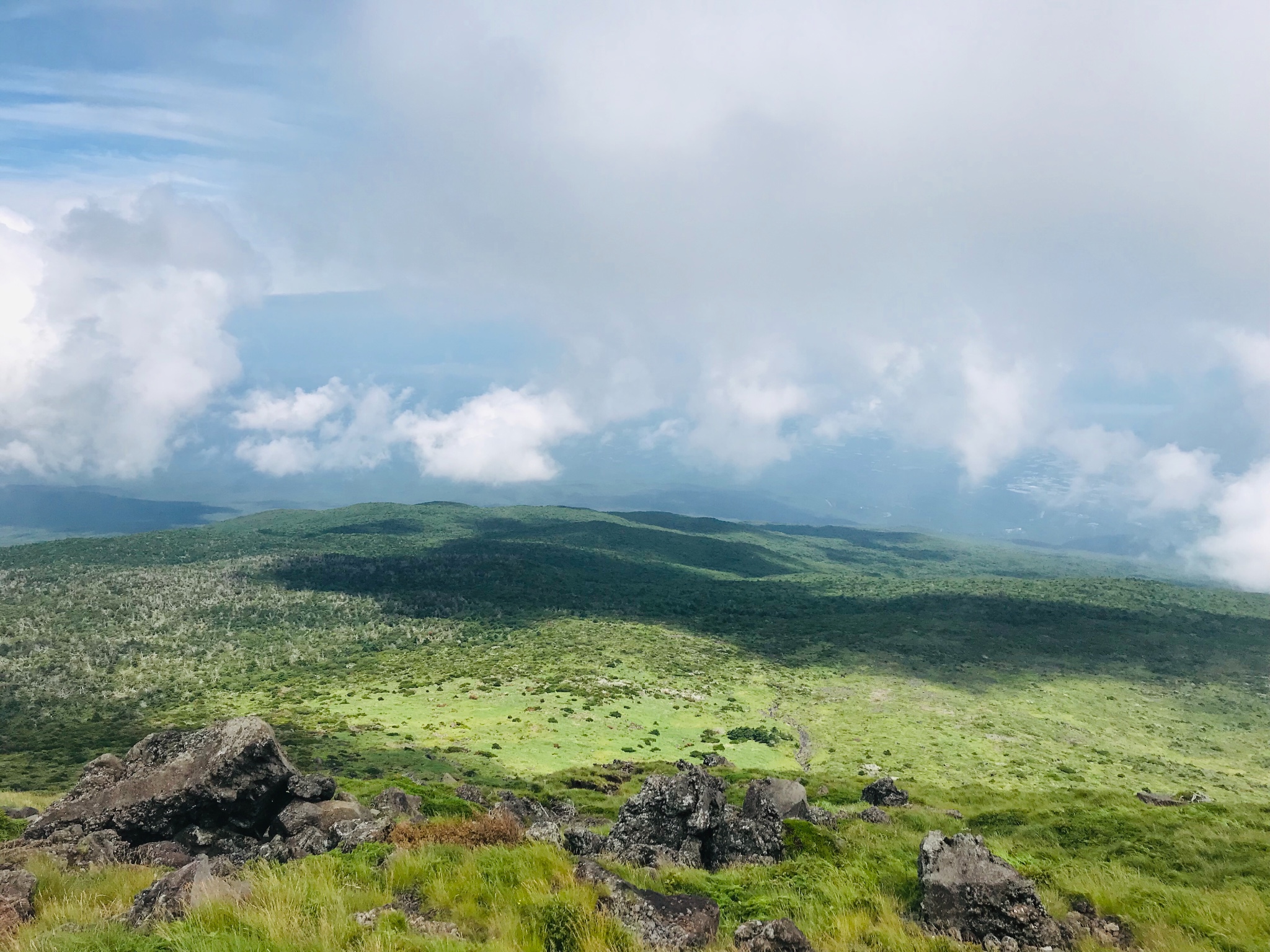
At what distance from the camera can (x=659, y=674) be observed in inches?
3834

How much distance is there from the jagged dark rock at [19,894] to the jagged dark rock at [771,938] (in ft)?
42.5

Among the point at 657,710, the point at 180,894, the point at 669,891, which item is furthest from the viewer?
the point at 657,710

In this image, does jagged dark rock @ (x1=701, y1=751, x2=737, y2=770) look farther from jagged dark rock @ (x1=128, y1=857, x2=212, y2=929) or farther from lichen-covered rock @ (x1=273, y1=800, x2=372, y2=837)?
jagged dark rock @ (x1=128, y1=857, x2=212, y2=929)

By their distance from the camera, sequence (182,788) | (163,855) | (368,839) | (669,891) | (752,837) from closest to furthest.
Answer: (669,891), (368,839), (163,855), (752,837), (182,788)

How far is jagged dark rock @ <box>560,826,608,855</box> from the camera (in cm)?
1833

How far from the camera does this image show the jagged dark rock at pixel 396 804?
22.9 meters

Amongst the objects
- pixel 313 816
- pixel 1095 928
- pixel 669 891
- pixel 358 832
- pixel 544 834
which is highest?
pixel 1095 928

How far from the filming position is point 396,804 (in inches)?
928

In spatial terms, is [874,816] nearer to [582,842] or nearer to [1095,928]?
[1095,928]

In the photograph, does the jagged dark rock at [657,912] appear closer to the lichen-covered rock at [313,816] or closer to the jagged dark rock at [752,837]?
the jagged dark rock at [752,837]

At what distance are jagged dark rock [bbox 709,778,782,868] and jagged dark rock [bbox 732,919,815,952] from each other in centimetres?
821

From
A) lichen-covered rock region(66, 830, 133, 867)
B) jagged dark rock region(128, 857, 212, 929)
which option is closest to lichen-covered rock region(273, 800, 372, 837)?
lichen-covered rock region(66, 830, 133, 867)

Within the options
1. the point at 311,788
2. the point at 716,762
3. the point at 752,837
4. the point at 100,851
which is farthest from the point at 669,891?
the point at 716,762

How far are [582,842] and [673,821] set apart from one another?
132 inches
